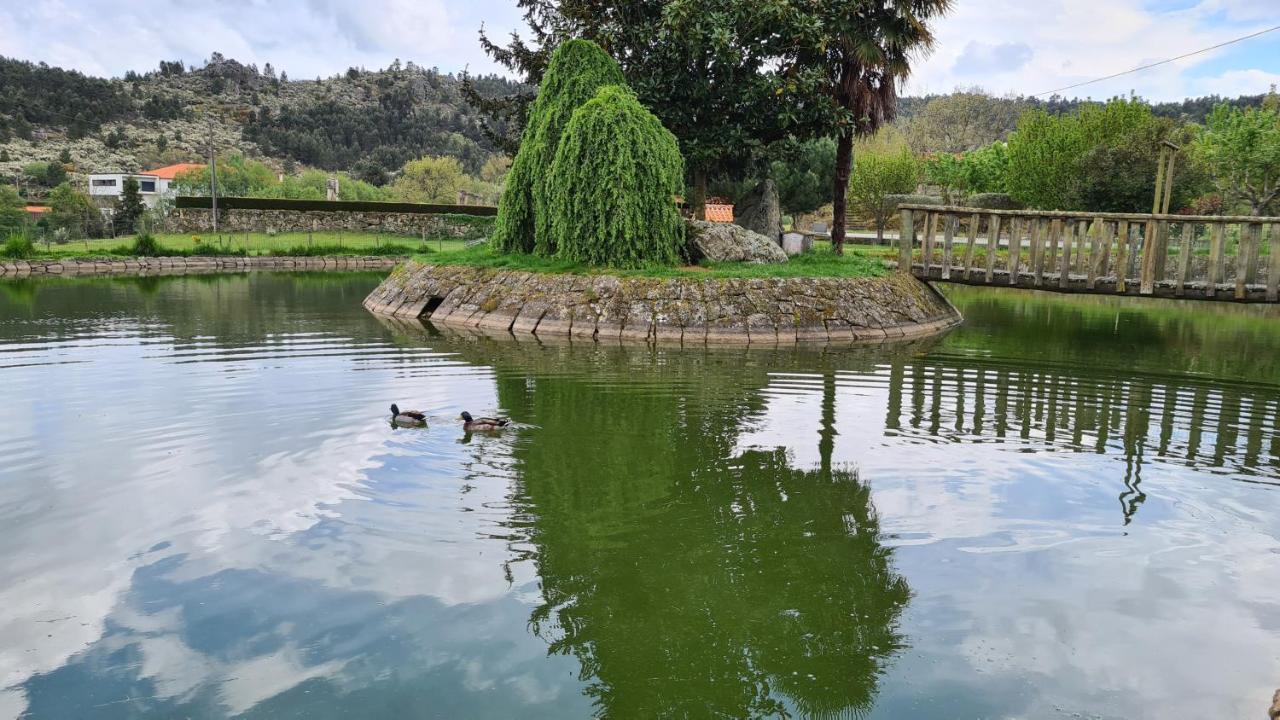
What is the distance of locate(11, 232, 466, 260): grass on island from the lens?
40.3 m

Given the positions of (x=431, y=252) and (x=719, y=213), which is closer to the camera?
(x=719, y=213)

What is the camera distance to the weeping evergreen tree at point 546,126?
914 inches

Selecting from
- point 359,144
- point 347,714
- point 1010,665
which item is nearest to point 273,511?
point 347,714

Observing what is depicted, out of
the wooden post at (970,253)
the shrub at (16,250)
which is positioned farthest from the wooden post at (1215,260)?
the shrub at (16,250)

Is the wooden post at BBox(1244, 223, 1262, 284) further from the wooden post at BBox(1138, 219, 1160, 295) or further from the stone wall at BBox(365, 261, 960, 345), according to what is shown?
the stone wall at BBox(365, 261, 960, 345)

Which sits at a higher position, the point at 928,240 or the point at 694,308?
the point at 928,240

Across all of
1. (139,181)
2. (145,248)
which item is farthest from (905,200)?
(139,181)

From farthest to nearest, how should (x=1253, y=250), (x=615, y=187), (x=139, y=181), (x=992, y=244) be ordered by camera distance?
(x=139, y=181) → (x=992, y=244) → (x=615, y=187) → (x=1253, y=250)

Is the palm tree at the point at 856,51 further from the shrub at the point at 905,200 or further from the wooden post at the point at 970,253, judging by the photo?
the shrub at the point at 905,200

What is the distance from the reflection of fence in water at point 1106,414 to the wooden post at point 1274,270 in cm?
592

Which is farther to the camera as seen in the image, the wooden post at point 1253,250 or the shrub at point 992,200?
the shrub at point 992,200

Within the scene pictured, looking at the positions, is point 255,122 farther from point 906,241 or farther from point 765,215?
point 906,241

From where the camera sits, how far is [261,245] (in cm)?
4725

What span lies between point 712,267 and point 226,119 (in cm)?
12292
